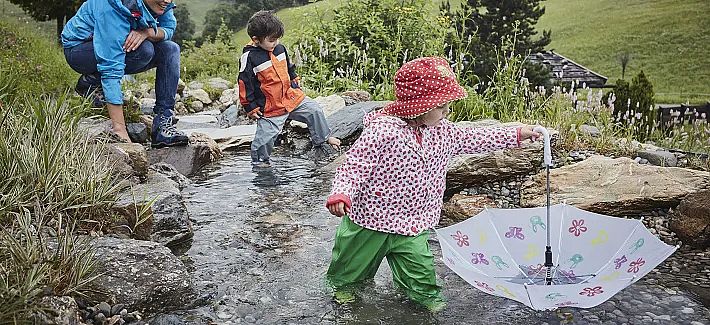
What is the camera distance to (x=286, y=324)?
3.03 m

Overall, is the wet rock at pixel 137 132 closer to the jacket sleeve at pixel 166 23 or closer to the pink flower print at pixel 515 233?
the jacket sleeve at pixel 166 23

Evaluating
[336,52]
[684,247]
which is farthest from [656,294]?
[336,52]

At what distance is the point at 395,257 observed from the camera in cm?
324

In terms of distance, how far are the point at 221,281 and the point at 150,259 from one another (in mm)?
431

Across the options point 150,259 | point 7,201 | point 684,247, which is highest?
point 7,201

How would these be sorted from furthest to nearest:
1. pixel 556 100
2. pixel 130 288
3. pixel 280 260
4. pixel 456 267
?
pixel 556 100 < pixel 280 260 < pixel 130 288 < pixel 456 267

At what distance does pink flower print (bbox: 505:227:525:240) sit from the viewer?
10.2 ft

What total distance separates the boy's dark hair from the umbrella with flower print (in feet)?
10.3

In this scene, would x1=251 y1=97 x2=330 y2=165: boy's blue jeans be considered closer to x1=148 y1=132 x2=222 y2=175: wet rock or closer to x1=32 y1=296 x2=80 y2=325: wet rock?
x1=148 y1=132 x2=222 y2=175: wet rock

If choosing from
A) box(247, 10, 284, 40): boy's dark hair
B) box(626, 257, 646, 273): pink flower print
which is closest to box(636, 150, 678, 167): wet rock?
box(626, 257, 646, 273): pink flower print

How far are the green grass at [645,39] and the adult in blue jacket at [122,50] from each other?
Result: 7.25 meters

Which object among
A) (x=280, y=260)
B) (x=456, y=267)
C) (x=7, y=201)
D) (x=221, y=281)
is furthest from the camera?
(x=280, y=260)

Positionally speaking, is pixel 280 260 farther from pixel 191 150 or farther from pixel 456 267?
pixel 191 150

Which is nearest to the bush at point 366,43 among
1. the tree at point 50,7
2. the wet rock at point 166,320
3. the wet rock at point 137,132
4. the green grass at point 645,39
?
the wet rock at point 137,132
